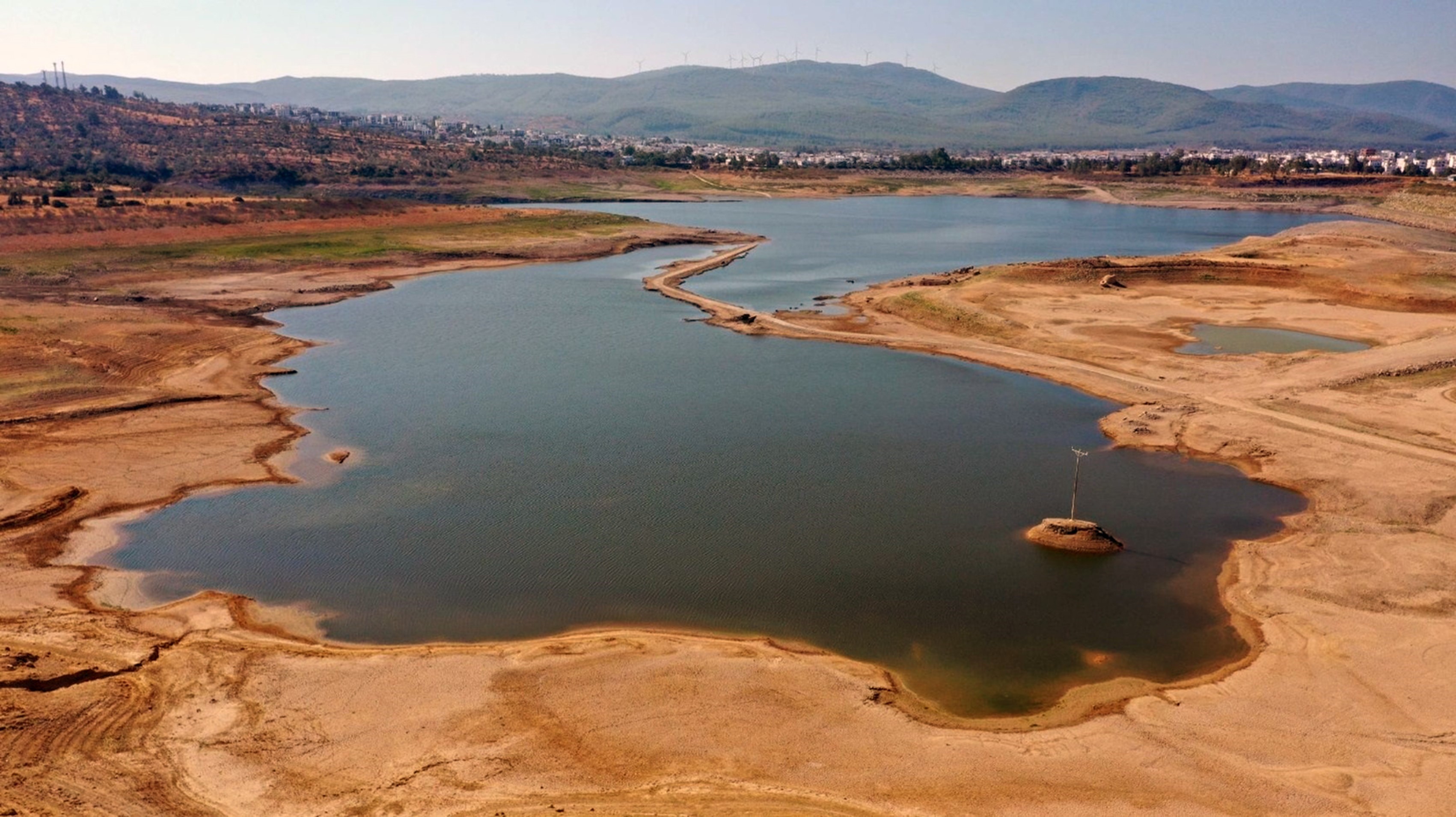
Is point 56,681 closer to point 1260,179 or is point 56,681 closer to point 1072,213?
point 1072,213

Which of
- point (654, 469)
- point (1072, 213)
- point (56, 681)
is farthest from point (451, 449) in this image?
point (1072, 213)

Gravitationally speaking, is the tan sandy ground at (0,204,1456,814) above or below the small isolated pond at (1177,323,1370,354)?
below

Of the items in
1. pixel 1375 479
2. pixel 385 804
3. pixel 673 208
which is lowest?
pixel 385 804

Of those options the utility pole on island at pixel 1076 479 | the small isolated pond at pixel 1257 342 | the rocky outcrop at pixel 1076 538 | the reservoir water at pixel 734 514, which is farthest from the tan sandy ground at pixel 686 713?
the small isolated pond at pixel 1257 342

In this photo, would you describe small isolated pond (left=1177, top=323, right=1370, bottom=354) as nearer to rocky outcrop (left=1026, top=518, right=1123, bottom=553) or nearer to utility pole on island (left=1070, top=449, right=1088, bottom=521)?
utility pole on island (left=1070, top=449, right=1088, bottom=521)

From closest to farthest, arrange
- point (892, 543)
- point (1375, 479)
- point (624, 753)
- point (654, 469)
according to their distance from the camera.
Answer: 1. point (624, 753)
2. point (892, 543)
3. point (1375, 479)
4. point (654, 469)

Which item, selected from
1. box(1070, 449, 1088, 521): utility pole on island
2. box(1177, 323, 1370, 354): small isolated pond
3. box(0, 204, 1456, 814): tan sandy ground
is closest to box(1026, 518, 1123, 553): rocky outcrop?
box(1070, 449, 1088, 521): utility pole on island

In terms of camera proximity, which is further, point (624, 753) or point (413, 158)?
point (413, 158)
